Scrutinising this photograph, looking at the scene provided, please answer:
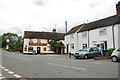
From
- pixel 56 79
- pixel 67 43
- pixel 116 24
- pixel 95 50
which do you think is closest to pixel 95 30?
pixel 116 24

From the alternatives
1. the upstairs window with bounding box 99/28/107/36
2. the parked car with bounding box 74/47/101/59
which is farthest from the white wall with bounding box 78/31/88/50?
the parked car with bounding box 74/47/101/59

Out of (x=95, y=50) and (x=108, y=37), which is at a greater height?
(x=108, y=37)

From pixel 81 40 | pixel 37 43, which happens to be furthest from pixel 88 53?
pixel 37 43

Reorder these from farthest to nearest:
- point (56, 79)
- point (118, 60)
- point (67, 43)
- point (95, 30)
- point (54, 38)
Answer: point (54, 38), point (67, 43), point (95, 30), point (118, 60), point (56, 79)

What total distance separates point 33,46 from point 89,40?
2319 cm

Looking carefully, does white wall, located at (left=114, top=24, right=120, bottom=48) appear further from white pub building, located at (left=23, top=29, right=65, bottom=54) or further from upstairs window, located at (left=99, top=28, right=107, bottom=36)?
white pub building, located at (left=23, top=29, right=65, bottom=54)

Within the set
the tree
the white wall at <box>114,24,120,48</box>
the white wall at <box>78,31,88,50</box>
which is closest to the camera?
the white wall at <box>114,24,120,48</box>

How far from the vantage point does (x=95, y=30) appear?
29875mm

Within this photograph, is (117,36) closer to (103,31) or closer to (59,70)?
(103,31)

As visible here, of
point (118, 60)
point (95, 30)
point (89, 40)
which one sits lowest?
point (118, 60)

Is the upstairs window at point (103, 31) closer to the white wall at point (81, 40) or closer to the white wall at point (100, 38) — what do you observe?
the white wall at point (100, 38)

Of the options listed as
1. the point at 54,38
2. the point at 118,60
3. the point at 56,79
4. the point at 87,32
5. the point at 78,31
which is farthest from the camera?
the point at 54,38

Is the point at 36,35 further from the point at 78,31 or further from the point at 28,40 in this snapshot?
the point at 78,31

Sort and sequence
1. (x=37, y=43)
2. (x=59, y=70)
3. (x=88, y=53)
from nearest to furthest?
(x=59, y=70), (x=88, y=53), (x=37, y=43)
